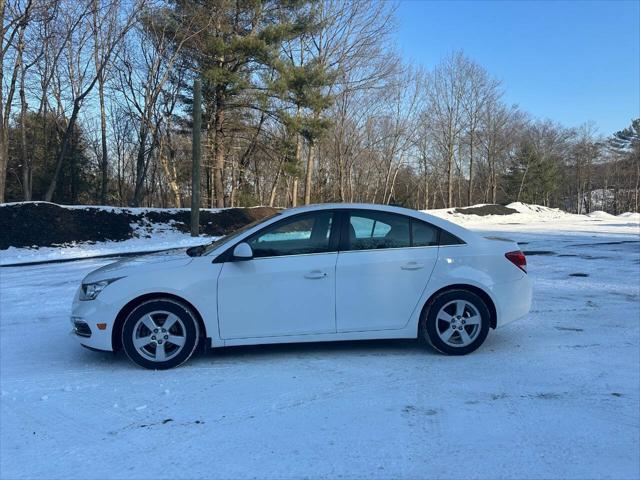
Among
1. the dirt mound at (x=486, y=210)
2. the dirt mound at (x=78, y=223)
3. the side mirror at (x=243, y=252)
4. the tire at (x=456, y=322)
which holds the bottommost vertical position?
the tire at (x=456, y=322)

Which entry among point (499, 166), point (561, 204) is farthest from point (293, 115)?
point (561, 204)

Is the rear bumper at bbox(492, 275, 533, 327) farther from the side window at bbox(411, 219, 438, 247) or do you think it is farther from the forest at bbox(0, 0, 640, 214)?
the forest at bbox(0, 0, 640, 214)

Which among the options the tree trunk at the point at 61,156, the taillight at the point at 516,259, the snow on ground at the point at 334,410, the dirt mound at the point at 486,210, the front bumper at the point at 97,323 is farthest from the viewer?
the dirt mound at the point at 486,210

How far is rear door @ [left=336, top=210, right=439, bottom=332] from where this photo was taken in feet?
15.8

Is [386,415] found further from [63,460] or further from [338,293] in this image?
[63,460]

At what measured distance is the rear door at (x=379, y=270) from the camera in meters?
4.80

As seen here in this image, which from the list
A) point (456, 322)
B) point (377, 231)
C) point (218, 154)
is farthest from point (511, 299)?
point (218, 154)

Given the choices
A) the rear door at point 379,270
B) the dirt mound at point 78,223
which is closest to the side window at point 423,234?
the rear door at point 379,270

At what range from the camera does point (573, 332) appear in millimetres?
5836

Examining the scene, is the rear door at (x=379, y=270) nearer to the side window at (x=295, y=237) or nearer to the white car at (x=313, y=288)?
the white car at (x=313, y=288)

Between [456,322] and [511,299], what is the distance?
629 mm

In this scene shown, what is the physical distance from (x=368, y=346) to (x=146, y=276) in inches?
92.7

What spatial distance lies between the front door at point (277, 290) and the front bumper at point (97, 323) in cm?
98

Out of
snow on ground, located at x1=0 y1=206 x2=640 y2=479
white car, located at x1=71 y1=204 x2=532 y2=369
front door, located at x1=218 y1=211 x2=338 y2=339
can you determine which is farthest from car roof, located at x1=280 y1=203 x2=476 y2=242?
snow on ground, located at x1=0 y1=206 x2=640 y2=479
